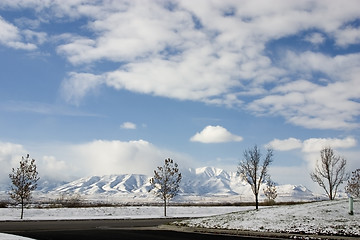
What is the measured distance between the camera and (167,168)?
62062mm

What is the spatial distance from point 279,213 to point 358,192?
44128 millimetres

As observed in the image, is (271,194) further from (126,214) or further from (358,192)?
(126,214)

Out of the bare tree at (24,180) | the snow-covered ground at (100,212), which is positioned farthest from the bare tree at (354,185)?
the bare tree at (24,180)

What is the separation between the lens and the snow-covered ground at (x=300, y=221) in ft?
84.2

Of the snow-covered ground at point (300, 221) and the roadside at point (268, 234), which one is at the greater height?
the snow-covered ground at point (300, 221)

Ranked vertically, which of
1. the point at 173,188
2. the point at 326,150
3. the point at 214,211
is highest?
the point at 326,150

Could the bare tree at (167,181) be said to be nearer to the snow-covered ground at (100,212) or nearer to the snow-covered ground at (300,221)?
the snow-covered ground at (100,212)

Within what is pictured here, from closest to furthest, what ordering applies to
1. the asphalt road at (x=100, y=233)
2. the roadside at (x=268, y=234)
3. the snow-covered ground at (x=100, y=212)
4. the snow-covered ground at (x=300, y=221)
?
the roadside at (x=268, y=234) → the asphalt road at (x=100, y=233) → the snow-covered ground at (x=300, y=221) → the snow-covered ground at (x=100, y=212)

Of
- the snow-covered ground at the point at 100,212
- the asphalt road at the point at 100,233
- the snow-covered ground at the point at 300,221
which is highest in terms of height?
the snow-covered ground at the point at 300,221

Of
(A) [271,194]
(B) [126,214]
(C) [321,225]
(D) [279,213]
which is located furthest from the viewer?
(A) [271,194]

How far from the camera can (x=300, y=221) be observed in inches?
1093

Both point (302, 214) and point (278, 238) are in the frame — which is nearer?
point (278, 238)

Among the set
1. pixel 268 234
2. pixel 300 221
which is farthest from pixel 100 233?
pixel 300 221

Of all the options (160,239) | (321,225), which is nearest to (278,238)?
(321,225)
